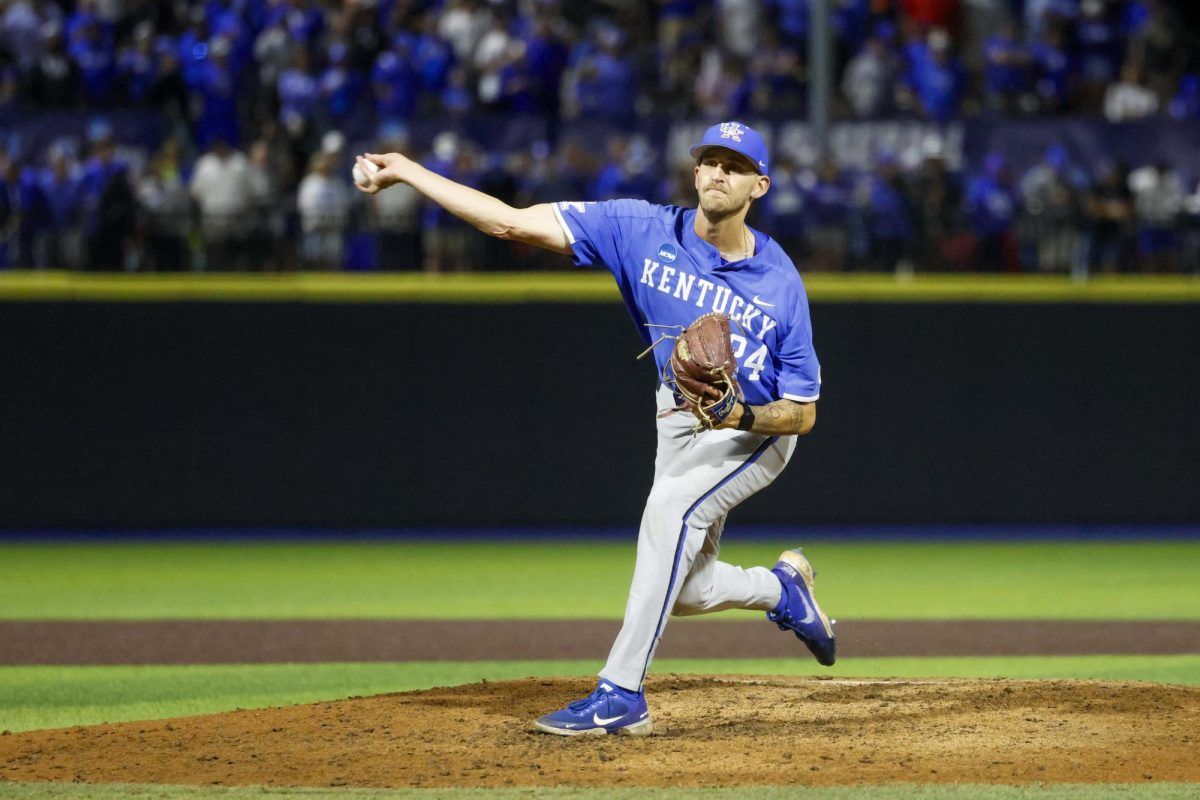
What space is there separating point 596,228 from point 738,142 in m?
0.56

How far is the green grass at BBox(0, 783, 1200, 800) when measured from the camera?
477 cm

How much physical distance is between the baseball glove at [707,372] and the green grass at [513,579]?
13.8 feet

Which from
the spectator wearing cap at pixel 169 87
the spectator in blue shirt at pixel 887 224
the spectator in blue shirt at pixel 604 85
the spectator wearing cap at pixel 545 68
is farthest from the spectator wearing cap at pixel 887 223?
the spectator wearing cap at pixel 169 87

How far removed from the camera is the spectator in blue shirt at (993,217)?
12.5 m

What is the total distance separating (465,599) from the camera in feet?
32.5

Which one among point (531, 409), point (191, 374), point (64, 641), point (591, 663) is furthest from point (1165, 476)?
point (64, 641)

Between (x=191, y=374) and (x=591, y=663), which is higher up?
(x=191, y=374)

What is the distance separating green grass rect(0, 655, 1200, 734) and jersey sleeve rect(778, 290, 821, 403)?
1926 mm

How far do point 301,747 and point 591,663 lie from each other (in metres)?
2.55

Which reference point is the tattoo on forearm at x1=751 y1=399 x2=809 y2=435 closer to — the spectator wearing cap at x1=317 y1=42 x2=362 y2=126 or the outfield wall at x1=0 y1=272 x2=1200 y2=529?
the outfield wall at x1=0 y1=272 x2=1200 y2=529

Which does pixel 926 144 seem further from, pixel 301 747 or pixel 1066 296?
pixel 301 747

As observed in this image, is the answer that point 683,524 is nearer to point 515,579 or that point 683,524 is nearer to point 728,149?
point 728,149

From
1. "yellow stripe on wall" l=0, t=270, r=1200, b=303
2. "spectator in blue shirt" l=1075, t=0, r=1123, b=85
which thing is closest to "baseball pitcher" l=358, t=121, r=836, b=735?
"yellow stripe on wall" l=0, t=270, r=1200, b=303

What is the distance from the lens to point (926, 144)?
14.1 meters
